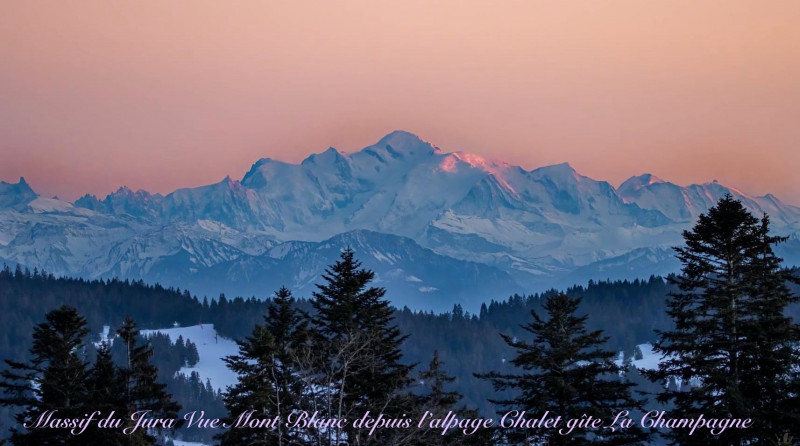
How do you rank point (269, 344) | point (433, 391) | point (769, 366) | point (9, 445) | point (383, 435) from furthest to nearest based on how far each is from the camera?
1. point (9, 445)
2. point (433, 391)
3. point (383, 435)
4. point (269, 344)
5. point (769, 366)

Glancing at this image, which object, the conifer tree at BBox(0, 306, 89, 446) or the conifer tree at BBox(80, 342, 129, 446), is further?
the conifer tree at BBox(80, 342, 129, 446)

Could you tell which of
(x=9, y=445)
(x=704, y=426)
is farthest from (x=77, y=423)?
(x=9, y=445)

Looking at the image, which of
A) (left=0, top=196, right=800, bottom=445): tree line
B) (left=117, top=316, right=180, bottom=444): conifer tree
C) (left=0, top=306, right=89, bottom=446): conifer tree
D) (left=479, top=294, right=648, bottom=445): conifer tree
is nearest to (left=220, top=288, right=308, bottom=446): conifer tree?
(left=0, top=196, right=800, bottom=445): tree line

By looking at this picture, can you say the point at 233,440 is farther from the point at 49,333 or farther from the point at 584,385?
the point at 584,385

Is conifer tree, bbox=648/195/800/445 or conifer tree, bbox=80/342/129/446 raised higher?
conifer tree, bbox=648/195/800/445

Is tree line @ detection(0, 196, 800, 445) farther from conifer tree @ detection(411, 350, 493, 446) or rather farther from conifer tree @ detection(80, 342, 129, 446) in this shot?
conifer tree @ detection(80, 342, 129, 446)

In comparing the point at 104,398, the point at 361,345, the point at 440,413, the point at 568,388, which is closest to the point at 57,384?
the point at 104,398

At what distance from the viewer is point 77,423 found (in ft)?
147

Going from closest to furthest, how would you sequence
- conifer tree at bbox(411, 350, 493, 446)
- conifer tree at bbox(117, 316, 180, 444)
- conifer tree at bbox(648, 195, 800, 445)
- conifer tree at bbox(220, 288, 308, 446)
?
conifer tree at bbox(648, 195, 800, 445), conifer tree at bbox(220, 288, 308, 446), conifer tree at bbox(411, 350, 493, 446), conifer tree at bbox(117, 316, 180, 444)

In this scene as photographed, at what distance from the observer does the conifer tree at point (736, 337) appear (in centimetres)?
3688

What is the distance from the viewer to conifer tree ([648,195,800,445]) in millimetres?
36875

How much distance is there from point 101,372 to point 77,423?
3.04m

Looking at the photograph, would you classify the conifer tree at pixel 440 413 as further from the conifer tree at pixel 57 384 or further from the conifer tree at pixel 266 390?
the conifer tree at pixel 57 384

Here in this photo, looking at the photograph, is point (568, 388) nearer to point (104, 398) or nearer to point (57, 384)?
point (104, 398)
